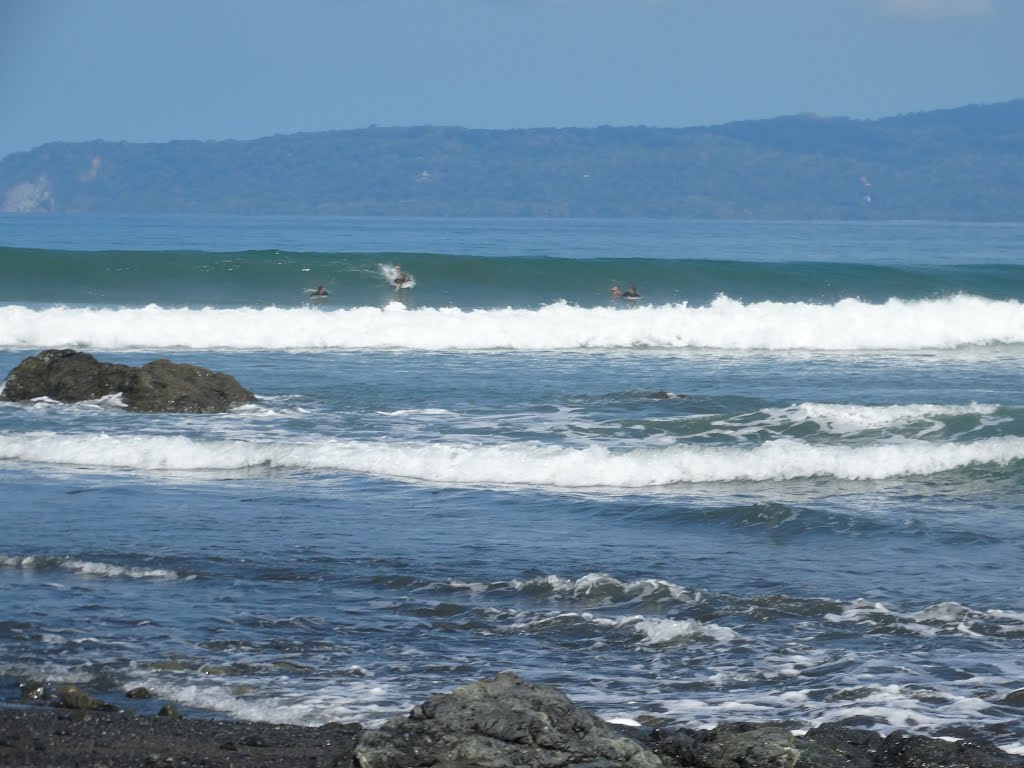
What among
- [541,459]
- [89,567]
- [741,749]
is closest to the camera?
[741,749]

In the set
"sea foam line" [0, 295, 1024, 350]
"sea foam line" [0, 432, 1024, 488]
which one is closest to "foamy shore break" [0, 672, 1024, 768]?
"sea foam line" [0, 432, 1024, 488]

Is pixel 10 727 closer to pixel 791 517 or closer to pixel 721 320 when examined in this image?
pixel 791 517

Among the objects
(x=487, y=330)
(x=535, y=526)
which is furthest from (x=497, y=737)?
(x=487, y=330)

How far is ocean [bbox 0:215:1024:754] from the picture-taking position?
21.8 feet

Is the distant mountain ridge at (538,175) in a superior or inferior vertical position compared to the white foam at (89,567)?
superior

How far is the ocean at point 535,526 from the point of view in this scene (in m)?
6.66

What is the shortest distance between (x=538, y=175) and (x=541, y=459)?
132 meters

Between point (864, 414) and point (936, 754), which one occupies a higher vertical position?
point (864, 414)

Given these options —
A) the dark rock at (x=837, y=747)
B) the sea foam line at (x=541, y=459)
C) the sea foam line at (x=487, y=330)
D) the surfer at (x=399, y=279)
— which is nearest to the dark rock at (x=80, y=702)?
the dark rock at (x=837, y=747)

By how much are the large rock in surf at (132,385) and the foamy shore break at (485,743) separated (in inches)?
369

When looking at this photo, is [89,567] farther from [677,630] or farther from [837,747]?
[837,747]

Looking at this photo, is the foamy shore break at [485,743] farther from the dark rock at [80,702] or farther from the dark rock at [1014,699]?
the dark rock at [1014,699]

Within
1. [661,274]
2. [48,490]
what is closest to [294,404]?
[48,490]

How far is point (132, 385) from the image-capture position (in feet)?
50.0
